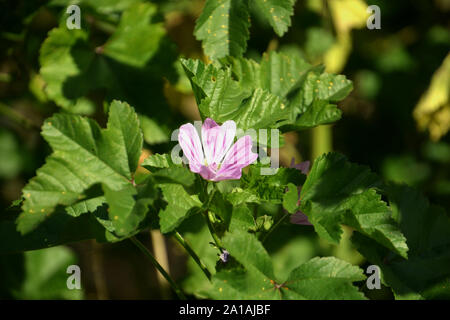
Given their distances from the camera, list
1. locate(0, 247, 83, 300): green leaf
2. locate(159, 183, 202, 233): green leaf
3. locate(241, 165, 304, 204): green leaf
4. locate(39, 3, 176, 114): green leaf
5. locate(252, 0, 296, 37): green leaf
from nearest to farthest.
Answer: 1. locate(159, 183, 202, 233): green leaf
2. locate(241, 165, 304, 204): green leaf
3. locate(252, 0, 296, 37): green leaf
4. locate(39, 3, 176, 114): green leaf
5. locate(0, 247, 83, 300): green leaf

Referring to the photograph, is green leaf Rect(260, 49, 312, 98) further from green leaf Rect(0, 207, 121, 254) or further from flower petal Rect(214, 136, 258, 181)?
green leaf Rect(0, 207, 121, 254)

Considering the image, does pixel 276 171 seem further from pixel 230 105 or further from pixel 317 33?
pixel 317 33

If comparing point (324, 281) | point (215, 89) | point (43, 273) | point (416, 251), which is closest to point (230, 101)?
point (215, 89)

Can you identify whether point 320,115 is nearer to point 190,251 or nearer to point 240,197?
point 240,197

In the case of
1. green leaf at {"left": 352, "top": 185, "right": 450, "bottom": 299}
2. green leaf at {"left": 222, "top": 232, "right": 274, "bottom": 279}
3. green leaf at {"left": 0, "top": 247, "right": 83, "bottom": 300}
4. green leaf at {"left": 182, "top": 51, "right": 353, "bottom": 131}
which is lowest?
green leaf at {"left": 0, "top": 247, "right": 83, "bottom": 300}

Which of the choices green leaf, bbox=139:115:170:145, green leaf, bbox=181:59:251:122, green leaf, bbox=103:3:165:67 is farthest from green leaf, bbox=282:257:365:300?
green leaf, bbox=103:3:165:67

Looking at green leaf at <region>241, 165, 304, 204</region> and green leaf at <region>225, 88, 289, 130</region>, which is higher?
green leaf at <region>225, 88, 289, 130</region>
